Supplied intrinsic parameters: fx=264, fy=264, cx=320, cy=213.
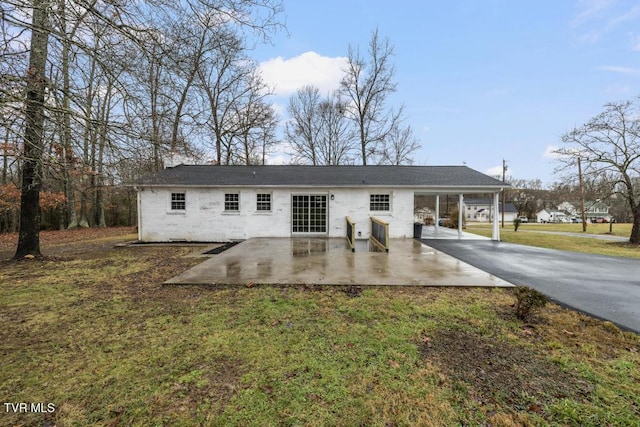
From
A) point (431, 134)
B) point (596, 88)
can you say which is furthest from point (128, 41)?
point (431, 134)

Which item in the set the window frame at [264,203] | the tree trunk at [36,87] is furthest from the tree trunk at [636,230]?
the tree trunk at [36,87]

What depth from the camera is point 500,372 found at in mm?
2746

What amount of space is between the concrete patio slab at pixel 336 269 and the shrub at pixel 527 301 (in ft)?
5.01

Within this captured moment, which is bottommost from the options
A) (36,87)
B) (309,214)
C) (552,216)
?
(552,216)

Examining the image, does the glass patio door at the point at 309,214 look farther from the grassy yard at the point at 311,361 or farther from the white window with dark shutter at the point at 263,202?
the grassy yard at the point at 311,361

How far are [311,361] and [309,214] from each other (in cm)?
1007

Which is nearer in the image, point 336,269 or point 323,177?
point 336,269

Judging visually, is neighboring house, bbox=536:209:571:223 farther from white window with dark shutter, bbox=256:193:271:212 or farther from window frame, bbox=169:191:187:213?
window frame, bbox=169:191:187:213

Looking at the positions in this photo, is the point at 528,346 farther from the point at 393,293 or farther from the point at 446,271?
the point at 446,271

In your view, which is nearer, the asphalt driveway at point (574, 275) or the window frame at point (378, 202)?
the asphalt driveway at point (574, 275)


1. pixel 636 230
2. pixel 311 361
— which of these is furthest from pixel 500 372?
pixel 636 230

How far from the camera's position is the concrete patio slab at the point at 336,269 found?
576 cm

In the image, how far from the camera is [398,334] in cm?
352

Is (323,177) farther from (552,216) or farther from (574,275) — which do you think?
(552,216)
